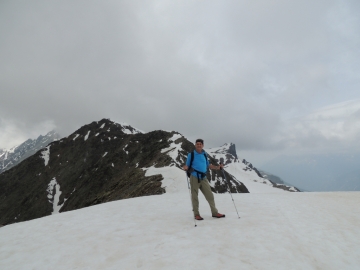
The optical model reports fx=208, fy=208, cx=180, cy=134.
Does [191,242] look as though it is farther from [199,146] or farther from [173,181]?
[173,181]

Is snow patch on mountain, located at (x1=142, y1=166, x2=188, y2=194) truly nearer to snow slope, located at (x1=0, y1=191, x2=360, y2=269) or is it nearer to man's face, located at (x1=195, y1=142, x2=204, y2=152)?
snow slope, located at (x1=0, y1=191, x2=360, y2=269)

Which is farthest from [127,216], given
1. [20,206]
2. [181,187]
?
[20,206]

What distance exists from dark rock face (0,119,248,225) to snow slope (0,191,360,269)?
5711 centimetres

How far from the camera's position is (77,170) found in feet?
347

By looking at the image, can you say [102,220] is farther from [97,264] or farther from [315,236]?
[315,236]

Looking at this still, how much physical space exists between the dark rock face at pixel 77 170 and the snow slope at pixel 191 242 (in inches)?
2248

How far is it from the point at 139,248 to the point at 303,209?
8509 mm

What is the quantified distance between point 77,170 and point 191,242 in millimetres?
113516

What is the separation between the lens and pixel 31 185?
108 meters

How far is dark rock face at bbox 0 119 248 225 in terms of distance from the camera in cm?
8125

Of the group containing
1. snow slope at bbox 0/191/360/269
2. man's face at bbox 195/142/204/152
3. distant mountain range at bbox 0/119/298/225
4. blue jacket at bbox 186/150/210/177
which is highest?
distant mountain range at bbox 0/119/298/225

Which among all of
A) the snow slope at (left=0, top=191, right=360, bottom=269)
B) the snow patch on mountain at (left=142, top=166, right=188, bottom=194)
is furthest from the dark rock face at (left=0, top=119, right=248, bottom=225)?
the snow slope at (left=0, top=191, right=360, bottom=269)

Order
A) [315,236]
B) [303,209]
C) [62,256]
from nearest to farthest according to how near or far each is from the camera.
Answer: [62,256], [315,236], [303,209]

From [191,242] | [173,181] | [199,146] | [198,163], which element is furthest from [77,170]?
[191,242]
